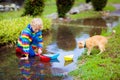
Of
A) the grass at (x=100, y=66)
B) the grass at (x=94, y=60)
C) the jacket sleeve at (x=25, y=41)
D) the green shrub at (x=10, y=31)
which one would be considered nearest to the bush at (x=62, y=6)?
the grass at (x=94, y=60)

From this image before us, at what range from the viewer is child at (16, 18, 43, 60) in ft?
29.1

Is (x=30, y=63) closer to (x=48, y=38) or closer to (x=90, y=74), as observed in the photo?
(x=90, y=74)

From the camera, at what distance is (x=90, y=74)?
715cm

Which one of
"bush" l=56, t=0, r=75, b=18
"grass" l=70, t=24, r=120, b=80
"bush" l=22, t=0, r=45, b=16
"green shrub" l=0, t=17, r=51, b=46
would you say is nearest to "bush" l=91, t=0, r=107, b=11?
"bush" l=56, t=0, r=75, b=18

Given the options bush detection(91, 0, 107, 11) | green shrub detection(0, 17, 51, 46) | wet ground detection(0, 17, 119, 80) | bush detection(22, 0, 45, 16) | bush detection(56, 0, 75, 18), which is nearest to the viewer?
wet ground detection(0, 17, 119, 80)

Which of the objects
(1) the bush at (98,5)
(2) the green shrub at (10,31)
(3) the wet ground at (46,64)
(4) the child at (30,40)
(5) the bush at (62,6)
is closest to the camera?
(3) the wet ground at (46,64)

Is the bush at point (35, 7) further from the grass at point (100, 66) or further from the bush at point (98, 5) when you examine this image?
the bush at point (98, 5)

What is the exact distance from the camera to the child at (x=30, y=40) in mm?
8883

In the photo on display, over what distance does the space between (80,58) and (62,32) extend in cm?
447

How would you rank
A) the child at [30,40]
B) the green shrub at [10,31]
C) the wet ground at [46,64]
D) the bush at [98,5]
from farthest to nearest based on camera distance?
the bush at [98,5] → the green shrub at [10,31] → the child at [30,40] → the wet ground at [46,64]

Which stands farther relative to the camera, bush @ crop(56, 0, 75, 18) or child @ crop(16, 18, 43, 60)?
bush @ crop(56, 0, 75, 18)

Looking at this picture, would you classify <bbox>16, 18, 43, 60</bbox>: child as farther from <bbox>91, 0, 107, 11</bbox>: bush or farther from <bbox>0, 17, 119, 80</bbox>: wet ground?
<bbox>91, 0, 107, 11</bbox>: bush

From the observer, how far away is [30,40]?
917 centimetres

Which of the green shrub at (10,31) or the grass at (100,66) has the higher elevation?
the green shrub at (10,31)
